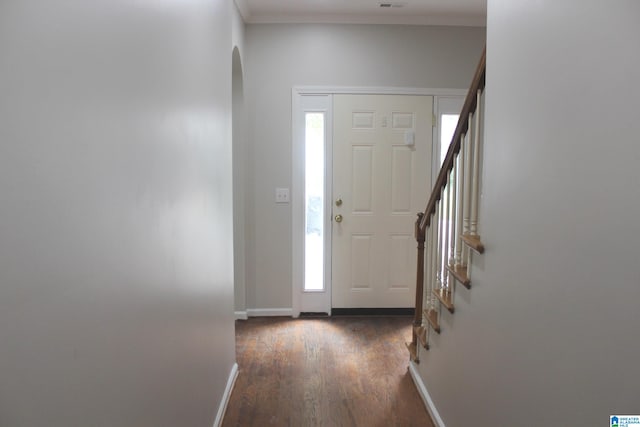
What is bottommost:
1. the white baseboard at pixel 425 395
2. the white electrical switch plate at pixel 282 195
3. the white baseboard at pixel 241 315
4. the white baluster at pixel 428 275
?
the white baseboard at pixel 425 395

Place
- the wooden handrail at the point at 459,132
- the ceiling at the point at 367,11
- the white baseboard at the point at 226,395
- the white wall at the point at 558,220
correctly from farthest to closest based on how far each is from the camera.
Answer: the ceiling at the point at 367,11 → the white baseboard at the point at 226,395 → the wooden handrail at the point at 459,132 → the white wall at the point at 558,220

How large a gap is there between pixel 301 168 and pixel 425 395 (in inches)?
86.3

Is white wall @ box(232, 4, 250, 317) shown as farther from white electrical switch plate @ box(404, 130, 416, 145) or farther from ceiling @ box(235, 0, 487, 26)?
white electrical switch plate @ box(404, 130, 416, 145)

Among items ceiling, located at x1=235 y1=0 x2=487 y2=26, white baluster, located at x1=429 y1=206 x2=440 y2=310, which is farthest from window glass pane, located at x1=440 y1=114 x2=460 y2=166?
white baluster, located at x1=429 y1=206 x2=440 y2=310

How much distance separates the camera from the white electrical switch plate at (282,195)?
14.1 feet

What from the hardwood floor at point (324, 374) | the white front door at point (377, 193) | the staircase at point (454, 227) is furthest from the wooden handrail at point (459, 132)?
the white front door at point (377, 193)

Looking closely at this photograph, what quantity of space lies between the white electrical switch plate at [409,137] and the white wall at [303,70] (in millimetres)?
416

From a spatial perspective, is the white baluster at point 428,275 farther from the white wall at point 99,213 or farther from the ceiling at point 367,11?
the ceiling at point 367,11

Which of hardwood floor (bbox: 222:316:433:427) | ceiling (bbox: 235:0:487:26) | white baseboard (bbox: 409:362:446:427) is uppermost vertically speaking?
ceiling (bbox: 235:0:487:26)

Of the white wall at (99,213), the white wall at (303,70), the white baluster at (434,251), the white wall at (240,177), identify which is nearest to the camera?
the white wall at (99,213)

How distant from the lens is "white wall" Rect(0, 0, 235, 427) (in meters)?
0.75

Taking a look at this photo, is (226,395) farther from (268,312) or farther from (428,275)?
(268,312)

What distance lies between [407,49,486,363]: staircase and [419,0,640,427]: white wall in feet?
0.60

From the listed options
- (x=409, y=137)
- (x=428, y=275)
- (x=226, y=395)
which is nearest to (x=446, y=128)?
(x=409, y=137)
